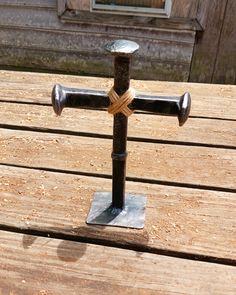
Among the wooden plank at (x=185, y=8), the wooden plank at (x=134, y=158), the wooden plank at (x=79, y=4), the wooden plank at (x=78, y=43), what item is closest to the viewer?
the wooden plank at (x=134, y=158)

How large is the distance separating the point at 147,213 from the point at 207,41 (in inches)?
107

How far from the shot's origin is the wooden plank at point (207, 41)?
10.5 ft

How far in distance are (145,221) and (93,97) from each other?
10.9 inches

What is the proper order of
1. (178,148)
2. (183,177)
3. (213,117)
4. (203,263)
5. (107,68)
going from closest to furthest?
(203,263)
(183,177)
(178,148)
(213,117)
(107,68)

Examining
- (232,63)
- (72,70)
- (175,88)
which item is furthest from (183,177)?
(72,70)

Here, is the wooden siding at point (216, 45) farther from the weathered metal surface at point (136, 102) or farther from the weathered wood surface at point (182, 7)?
the weathered metal surface at point (136, 102)

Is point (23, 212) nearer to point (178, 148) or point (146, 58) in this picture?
point (178, 148)

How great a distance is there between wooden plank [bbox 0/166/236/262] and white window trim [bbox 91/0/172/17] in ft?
8.24

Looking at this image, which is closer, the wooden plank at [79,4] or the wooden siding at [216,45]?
the wooden siding at [216,45]

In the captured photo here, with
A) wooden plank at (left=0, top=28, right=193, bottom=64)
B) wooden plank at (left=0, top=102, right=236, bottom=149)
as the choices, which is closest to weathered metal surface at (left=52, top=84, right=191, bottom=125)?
wooden plank at (left=0, top=102, right=236, bottom=149)

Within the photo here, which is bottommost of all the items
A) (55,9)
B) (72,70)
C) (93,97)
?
(72,70)

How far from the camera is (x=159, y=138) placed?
1.18 m

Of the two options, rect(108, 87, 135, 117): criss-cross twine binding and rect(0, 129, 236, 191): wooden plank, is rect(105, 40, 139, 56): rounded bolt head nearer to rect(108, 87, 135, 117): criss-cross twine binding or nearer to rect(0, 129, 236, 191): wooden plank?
rect(108, 87, 135, 117): criss-cross twine binding

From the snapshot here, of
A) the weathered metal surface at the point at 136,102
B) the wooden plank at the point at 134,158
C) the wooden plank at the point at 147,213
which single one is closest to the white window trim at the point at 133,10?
the wooden plank at the point at 134,158
